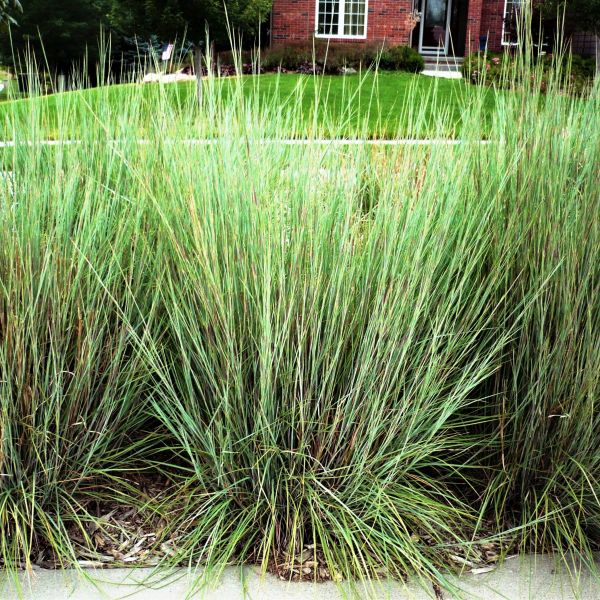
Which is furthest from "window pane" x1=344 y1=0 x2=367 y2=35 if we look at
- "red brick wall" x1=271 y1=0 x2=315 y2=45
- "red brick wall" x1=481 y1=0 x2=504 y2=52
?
"red brick wall" x1=481 y1=0 x2=504 y2=52

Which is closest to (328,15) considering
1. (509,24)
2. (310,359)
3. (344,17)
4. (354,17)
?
(344,17)

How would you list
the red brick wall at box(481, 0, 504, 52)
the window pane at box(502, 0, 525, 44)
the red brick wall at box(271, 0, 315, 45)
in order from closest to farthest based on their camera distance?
the window pane at box(502, 0, 525, 44) → the red brick wall at box(271, 0, 315, 45) → the red brick wall at box(481, 0, 504, 52)

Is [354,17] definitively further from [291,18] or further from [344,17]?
[291,18]

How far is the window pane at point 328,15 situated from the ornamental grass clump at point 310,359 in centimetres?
2232

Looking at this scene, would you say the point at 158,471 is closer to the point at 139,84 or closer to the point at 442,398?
the point at 442,398

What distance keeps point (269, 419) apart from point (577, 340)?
0.92 m

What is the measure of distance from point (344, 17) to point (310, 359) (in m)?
23.0

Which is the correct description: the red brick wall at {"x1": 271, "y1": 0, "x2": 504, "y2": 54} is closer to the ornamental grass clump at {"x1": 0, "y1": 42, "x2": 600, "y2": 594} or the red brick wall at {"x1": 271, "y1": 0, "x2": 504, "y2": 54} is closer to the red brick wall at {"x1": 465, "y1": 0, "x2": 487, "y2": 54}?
the red brick wall at {"x1": 465, "y1": 0, "x2": 487, "y2": 54}

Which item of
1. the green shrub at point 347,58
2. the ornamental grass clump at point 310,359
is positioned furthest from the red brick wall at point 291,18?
the ornamental grass clump at point 310,359

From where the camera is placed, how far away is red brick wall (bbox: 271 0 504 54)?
2303 centimetres

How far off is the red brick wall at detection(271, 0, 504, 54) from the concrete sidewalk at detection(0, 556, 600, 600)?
21.7m

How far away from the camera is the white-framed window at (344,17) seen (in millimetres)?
23547

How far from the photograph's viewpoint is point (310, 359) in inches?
88.6

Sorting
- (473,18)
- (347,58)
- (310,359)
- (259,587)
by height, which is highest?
(473,18)
